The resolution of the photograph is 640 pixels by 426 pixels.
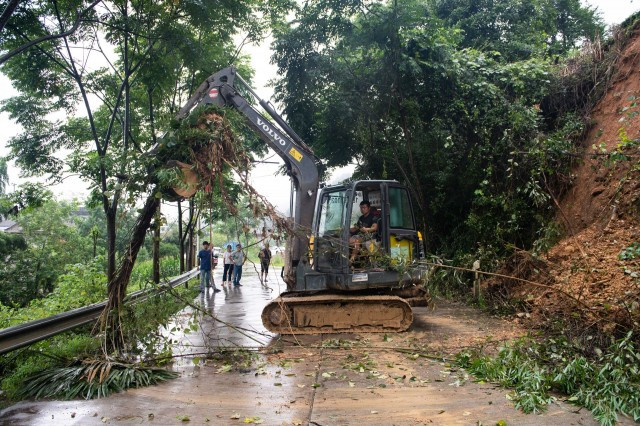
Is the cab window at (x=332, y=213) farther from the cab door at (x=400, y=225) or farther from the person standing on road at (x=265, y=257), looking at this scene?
the person standing on road at (x=265, y=257)

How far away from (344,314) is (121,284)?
404 cm

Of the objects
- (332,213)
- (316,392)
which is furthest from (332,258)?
(316,392)

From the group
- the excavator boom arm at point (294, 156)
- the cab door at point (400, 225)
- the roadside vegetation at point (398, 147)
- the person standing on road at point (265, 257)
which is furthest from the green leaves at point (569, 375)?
the excavator boom arm at point (294, 156)

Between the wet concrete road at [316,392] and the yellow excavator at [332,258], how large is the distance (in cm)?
70

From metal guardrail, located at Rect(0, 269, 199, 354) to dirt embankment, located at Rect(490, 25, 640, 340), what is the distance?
5861 millimetres

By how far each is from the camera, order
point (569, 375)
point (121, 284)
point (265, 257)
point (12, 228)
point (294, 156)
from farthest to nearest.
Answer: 1. point (12, 228)
2. point (265, 257)
3. point (294, 156)
4. point (121, 284)
5. point (569, 375)

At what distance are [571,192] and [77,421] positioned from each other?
34.2ft

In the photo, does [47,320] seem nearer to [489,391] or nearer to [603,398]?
[489,391]

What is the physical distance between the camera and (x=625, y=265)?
25.5 feet

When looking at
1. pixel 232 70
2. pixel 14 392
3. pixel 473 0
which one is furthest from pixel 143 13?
pixel 473 0

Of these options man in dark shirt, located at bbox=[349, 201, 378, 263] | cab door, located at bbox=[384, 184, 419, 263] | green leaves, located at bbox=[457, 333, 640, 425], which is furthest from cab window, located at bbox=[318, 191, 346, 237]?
green leaves, located at bbox=[457, 333, 640, 425]

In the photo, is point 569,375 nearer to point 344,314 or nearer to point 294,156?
point 344,314

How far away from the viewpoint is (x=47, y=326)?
6.53 m

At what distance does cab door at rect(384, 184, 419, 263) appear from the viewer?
31.9 ft
